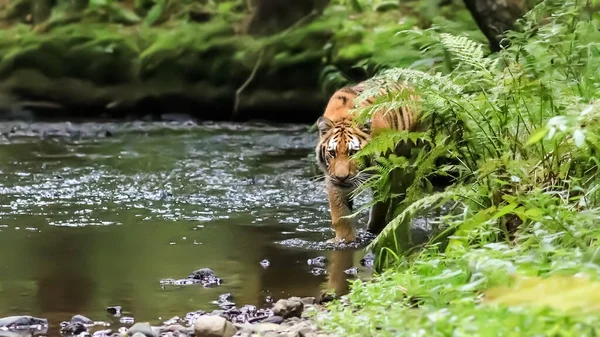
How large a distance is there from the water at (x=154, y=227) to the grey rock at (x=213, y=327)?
1.34 feet

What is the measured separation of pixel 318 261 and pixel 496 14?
4.21 meters

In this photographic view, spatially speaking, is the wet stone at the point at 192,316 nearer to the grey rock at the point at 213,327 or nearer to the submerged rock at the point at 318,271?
the grey rock at the point at 213,327

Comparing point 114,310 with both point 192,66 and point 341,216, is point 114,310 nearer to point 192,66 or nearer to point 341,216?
point 341,216

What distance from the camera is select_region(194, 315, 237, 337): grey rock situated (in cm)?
384

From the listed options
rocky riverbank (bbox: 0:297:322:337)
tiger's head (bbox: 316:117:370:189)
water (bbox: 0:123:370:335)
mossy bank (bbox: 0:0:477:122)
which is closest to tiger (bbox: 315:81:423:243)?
tiger's head (bbox: 316:117:370:189)

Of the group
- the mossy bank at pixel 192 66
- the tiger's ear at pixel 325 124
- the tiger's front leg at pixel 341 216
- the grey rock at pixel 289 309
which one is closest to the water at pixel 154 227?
the tiger's front leg at pixel 341 216

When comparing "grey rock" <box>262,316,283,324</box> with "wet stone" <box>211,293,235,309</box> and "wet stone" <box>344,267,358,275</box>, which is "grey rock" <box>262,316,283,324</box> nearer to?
"wet stone" <box>211,293,235,309</box>

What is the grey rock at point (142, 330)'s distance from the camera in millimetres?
3896

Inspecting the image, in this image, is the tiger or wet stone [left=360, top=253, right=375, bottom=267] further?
the tiger

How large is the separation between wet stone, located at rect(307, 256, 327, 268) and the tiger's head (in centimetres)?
64

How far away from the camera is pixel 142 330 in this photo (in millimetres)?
3922

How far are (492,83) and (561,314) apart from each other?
2.45 m

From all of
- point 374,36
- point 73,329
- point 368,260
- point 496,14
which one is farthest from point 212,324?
point 374,36

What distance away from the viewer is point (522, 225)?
419 cm
